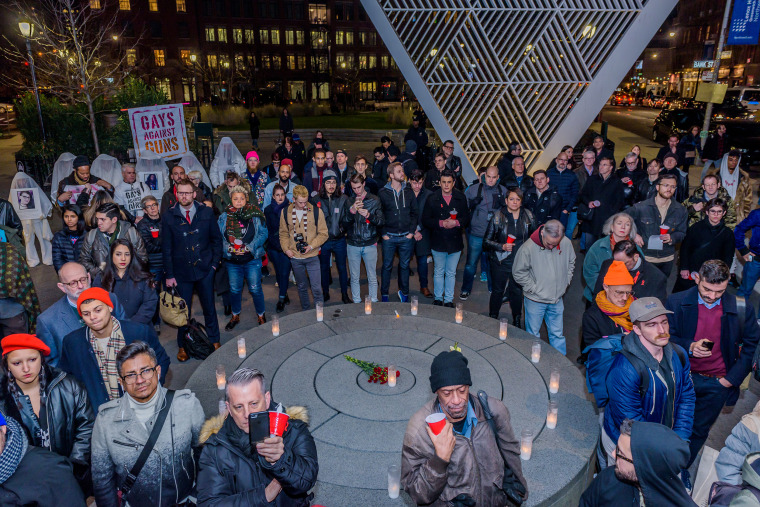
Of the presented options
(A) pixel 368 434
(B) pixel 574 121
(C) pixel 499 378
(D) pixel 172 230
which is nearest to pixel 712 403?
(C) pixel 499 378

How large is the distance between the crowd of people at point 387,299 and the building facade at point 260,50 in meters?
41.4

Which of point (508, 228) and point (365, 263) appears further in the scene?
point (365, 263)

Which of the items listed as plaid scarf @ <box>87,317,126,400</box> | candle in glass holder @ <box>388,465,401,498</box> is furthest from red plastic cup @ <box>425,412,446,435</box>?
plaid scarf @ <box>87,317,126,400</box>

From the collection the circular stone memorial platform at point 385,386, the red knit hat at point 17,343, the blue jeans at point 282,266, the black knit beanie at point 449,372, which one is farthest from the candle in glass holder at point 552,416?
the blue jeans at point 282,266

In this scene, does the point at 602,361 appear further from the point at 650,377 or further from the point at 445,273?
the point at 445,273

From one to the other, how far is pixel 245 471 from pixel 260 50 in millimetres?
60835

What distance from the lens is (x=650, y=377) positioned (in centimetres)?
370

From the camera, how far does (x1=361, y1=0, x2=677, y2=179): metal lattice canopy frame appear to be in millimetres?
13180

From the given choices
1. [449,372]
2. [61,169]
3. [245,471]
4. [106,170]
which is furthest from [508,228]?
[61,169]

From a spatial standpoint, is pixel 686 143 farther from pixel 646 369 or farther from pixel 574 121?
pixel 646 369

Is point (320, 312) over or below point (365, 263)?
below

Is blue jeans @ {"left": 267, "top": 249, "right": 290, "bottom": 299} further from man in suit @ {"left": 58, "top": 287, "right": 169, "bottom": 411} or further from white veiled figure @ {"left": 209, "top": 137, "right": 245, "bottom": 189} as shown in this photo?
man in suit @ {"left": 58, "top": 287, "right": 169, "bottom": 411}

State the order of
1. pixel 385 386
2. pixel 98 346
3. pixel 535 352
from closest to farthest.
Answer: pixel 98 346, pixel 385 386, pixel 535 352

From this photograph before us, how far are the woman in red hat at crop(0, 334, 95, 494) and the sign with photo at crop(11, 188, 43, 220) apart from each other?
747cm
